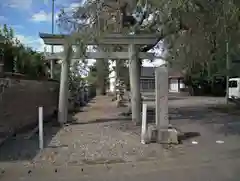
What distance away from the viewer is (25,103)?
43.4 ft

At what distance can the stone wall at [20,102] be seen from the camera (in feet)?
35.3

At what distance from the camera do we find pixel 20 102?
12.5 m

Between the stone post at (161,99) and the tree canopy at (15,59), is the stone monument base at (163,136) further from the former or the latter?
the tree canopy at (15,59)

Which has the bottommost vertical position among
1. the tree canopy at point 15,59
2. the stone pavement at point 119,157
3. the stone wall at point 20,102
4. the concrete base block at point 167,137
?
the stone pavement at point 119,157

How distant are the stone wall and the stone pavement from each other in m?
0.59

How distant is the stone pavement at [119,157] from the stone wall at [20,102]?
59cm

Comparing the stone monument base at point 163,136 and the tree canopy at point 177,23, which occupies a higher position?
the tree canopy at point 177,23

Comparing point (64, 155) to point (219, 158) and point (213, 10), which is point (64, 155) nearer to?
point (219, 158)

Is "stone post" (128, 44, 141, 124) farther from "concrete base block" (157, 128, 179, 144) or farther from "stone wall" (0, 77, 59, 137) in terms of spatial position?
"concrete base block" (157, 128, 179, 144)

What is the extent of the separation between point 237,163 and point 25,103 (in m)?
7.73

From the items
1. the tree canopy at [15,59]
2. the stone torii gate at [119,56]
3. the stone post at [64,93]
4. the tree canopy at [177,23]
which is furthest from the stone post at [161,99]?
the tree canopy at [15,59]

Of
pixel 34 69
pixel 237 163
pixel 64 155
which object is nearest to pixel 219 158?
pixel 237 163

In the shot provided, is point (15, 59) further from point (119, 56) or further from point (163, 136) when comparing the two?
point (163, 136)

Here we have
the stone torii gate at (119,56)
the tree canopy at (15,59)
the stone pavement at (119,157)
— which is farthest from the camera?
the tree canopy at (15,59)
